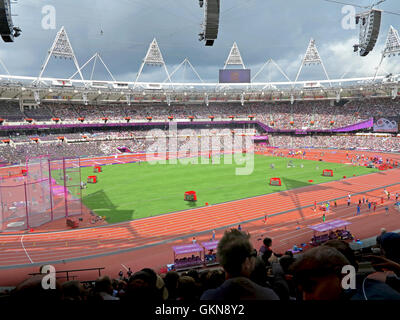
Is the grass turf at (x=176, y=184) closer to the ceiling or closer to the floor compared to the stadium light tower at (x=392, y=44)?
closer to the floor

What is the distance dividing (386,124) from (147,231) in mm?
59716

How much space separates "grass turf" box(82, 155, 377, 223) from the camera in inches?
992

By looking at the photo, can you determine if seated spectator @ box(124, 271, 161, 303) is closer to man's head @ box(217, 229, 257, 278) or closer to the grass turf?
man's head @ box(217, 229, 257, 278)

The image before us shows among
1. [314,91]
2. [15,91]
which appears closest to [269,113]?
[314,91]

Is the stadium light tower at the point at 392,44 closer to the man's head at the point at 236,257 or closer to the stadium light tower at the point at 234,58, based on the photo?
the stadium light tower at the point at 234,58

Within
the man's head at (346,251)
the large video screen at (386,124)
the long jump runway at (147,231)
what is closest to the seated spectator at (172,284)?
the man's head at (346,251)

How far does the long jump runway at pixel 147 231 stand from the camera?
54.7 feet

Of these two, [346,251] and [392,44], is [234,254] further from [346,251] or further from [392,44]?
[392,44]

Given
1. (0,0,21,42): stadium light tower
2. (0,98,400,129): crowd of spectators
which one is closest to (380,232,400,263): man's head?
(0,0,21,42): stadium light tower

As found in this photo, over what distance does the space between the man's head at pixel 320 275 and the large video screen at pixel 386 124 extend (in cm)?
6840

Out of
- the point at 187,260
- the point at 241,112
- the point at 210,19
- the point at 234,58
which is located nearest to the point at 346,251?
the point at 210,19

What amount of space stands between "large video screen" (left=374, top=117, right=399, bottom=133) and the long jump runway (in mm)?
38557

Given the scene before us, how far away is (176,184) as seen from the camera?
33375 millimetres
